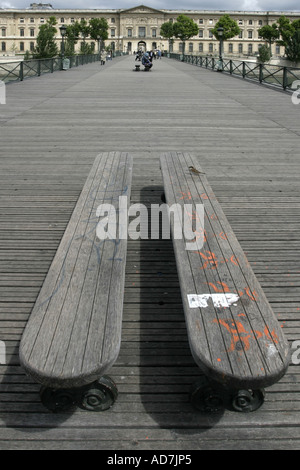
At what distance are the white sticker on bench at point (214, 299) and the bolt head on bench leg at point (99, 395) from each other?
2.14ft

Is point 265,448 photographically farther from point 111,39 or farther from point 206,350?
point 111,39

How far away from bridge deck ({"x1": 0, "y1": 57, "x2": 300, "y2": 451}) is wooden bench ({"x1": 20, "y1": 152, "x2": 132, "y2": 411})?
165 millimetres

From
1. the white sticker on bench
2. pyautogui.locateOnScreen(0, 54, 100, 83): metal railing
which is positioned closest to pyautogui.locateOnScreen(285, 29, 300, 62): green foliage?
pyautogui.locateOnScreen(0, 54, 100, 83): metal railing

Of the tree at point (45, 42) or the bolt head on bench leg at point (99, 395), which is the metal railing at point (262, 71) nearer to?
the tree at point (45, 42)

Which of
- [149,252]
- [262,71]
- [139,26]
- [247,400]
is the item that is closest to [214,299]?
[247,400]

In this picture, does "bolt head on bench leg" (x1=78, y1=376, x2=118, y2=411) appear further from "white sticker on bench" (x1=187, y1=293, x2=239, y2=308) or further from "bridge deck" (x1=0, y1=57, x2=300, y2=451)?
"white sticker on bench" (x1=187, y1=293, x2=239, y2=308)

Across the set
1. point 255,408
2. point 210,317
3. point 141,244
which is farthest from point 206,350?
point 141,244

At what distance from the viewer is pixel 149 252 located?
448cm

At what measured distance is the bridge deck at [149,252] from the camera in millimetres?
2455

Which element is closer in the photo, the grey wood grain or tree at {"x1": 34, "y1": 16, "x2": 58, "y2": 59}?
the grey wood grain

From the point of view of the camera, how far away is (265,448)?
2357 mm

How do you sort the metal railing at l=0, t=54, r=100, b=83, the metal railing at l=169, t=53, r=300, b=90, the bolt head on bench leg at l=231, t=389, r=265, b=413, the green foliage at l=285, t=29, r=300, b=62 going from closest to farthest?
the bolt head on bench leg at l=231, t=389, r=265, b=413 < the metal railing at l=169, t=53, r=300, b=90 < the metal railing at l=0, t=54, r=100, b=83 < the green foliage at l=285, t=29, r=300, b=62

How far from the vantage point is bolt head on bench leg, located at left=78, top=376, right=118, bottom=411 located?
252 centimetres

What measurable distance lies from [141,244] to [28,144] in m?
4.61
